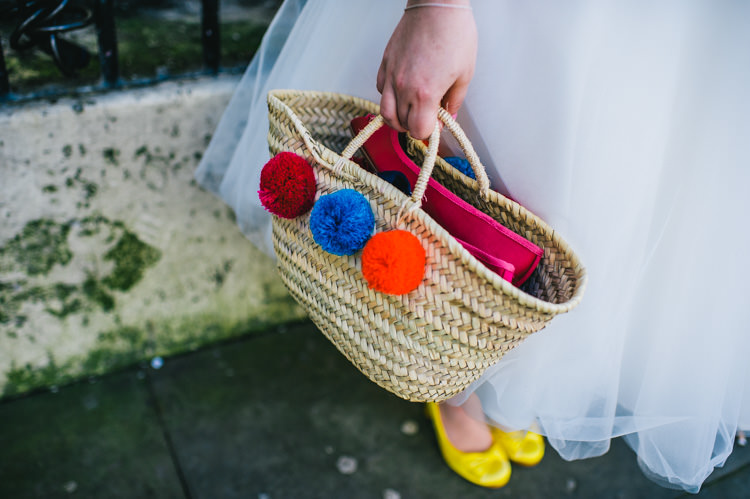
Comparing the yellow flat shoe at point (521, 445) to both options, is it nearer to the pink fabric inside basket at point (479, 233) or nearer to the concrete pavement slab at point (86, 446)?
the pink fabric inside basket at point (479, 233)

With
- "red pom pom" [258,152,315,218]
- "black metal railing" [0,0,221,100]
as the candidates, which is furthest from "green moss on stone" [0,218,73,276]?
Answer: "red pom pom" [258,152,315,218]

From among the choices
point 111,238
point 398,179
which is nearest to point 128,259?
point 111,238

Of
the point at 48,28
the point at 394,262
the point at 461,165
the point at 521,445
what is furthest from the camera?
the point at 521,445

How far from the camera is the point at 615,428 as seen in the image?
3.58 ft

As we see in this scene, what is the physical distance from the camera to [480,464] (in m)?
1.31

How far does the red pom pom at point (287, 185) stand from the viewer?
33.4 inches

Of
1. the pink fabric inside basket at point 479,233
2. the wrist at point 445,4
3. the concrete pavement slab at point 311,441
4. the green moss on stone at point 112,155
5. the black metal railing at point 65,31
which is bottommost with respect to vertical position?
the concrete pavement slab at point 311,441

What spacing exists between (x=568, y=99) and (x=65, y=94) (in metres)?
1.06

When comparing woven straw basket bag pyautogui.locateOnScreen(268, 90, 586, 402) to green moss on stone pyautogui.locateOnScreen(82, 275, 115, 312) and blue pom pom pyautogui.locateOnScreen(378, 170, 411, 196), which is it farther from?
green moss on stone pyautogui.locateOnScreen(82, 275, 115, 312)

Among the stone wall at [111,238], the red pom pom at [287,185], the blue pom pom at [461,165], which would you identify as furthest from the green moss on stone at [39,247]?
the blue pom pom at [461,165]

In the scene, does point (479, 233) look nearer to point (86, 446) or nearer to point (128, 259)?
point (128, 259)

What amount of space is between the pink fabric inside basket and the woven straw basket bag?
0.06m

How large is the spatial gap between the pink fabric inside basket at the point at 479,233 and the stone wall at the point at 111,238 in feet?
2.12

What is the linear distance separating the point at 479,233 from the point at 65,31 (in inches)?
40.0
